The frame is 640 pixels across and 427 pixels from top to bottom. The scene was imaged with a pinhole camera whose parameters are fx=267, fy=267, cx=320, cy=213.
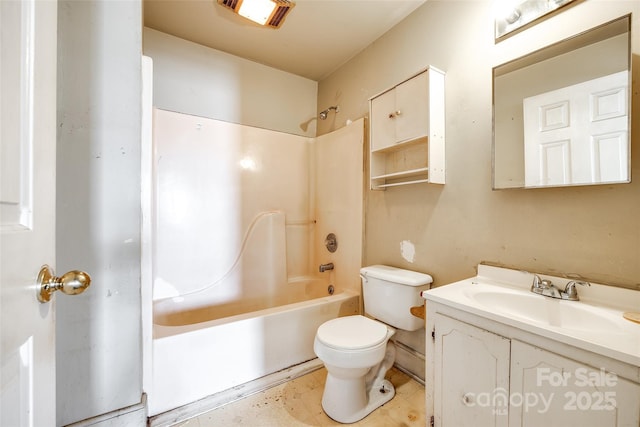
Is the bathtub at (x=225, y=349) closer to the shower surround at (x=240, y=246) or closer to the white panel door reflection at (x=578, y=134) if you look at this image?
the shower surround at (x=240, y=246)

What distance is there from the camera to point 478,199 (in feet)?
4.53

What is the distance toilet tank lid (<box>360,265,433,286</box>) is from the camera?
1.50 m

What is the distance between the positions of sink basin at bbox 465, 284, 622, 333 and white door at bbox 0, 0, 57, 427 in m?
1.20

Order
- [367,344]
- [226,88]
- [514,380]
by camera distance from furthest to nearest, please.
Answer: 1. [226,88]
2. [367,344]
3. [514,380]

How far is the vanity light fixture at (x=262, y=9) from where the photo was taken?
161 centimetres

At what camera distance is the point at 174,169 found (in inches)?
79.0

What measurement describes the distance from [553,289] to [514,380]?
0.43 meters

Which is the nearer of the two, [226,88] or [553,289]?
[553,289]

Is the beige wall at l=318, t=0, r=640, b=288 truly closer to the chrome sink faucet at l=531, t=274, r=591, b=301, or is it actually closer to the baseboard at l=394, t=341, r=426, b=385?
the chrome sink faucet at l=531, t=274, r=591, b=301

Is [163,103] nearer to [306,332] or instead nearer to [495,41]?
[306,332]

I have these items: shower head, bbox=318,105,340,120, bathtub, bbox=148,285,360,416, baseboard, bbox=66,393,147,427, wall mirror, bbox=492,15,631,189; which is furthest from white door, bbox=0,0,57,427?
shower head, bbox=318,105,340,120

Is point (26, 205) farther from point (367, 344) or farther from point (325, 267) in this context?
point (325, 267)

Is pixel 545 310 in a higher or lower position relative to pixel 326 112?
lower

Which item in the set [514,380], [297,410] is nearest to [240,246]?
[297,410]
